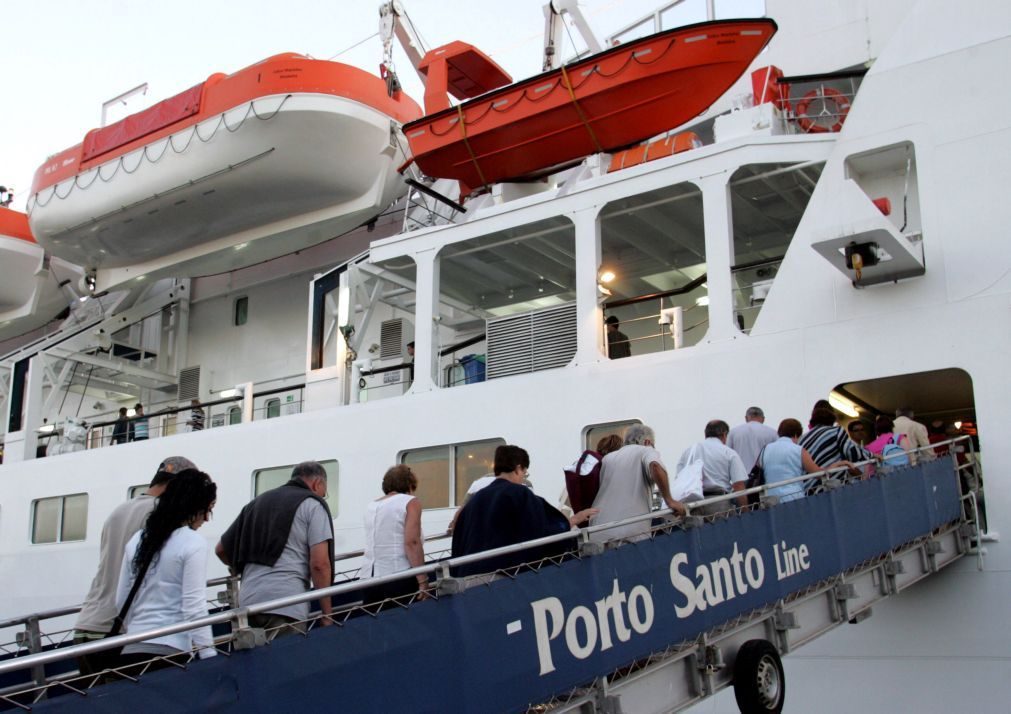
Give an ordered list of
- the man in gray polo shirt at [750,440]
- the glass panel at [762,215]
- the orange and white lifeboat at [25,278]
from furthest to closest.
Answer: the orange and white lifeboat at [25,278] < the glass panel at [762,215] < the man in gray polo shirt at [750,440]

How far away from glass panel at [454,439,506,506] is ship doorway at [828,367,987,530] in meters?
3.81

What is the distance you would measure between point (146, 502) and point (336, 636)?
3.71ft

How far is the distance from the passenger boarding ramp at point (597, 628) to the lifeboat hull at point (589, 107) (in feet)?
18.2

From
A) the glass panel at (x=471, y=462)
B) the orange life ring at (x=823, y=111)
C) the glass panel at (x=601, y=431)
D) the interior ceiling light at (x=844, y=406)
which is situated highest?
the orange life ring at (x=823, y=111)

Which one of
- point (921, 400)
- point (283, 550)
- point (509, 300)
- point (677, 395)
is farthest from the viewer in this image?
point (509, 300)

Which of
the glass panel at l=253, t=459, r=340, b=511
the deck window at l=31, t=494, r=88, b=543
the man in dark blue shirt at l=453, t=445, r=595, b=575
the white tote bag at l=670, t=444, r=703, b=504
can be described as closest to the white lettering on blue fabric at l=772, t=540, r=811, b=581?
the white tote bag at l=670, t=444, r=703, b=504

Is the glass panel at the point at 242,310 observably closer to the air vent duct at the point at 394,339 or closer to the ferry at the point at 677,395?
the ferry at the point at 677,395

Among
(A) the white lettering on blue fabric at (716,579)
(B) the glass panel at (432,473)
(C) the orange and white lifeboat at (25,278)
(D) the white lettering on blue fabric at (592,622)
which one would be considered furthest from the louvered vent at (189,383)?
(D) the white lettering on blue fabric at (592,622)

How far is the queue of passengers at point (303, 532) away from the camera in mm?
3529

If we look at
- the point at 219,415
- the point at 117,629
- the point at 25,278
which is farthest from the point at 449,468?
the point at 25,278

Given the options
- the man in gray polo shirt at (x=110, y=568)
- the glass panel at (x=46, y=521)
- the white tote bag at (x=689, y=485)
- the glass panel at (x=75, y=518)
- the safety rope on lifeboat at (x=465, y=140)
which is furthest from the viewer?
the glass panel at (x=46, y=521)

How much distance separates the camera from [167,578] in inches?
139

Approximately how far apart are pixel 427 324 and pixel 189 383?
840cm

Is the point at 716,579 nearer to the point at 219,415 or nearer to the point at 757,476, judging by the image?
the point at 757,476
